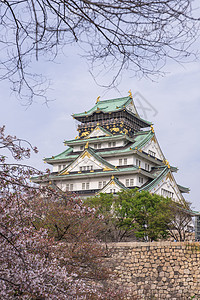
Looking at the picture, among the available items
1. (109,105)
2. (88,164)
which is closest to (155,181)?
(88,164)

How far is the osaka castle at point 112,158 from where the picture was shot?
34.8 metres

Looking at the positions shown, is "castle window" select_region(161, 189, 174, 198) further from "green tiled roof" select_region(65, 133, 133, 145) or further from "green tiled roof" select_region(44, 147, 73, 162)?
"green tiled roof" select_region(44, 147, 73, 162)

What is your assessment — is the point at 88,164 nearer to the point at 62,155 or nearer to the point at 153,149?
the point at 62,155

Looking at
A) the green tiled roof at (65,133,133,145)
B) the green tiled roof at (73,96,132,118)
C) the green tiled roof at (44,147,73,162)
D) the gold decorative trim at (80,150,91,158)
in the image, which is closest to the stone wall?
the gold decorative trim at (80,150,91,158)

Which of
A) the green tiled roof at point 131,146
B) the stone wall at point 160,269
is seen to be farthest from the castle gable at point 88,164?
the stone wall at point 160,269

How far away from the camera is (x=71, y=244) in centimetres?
1151

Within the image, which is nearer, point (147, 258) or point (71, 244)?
point (71, 244)

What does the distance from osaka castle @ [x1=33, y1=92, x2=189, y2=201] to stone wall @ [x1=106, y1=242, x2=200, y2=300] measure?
1423 centimetres

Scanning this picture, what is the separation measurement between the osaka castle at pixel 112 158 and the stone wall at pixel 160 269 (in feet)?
46.7

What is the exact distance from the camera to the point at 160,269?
17078 mm

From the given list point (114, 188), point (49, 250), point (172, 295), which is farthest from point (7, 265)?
point (114, 188)

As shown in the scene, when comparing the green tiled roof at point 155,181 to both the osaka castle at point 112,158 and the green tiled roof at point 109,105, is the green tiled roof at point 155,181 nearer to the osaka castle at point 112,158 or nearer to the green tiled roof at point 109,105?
the osaka castle at point 112,158

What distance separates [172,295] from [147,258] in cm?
183

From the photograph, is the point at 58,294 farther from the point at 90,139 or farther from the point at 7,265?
the point at 90,139
